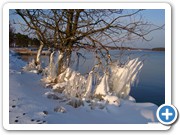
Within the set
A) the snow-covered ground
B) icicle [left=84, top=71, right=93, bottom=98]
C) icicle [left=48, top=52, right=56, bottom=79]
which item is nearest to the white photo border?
the snow-covered ground

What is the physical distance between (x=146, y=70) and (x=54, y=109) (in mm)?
763

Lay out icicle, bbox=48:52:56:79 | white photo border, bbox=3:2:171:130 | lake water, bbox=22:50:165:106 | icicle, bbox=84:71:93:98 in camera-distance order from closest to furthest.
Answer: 1. white photo border, bbox=3:2:171:130
2. lake water, bbox=22:50:165:106
3. icicle, bbox=84:71:93:98
4. icicle, bbox=48:52:56:79

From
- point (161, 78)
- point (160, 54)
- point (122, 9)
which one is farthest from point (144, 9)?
point (161, 78)

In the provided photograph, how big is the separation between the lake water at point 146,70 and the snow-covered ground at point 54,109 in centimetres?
10

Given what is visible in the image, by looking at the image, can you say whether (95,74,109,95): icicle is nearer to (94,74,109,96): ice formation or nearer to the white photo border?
(94,74,109,96): ice formation

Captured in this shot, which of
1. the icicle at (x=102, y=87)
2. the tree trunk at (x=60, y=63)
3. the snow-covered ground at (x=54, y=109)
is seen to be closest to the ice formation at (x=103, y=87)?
the icicle at (x=102, y=87)

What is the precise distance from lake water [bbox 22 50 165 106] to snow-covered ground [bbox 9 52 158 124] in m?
0.10

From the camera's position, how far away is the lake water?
228 centimetres

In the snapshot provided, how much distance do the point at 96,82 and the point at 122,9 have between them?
2.31 feet

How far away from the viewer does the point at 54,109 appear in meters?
2.30

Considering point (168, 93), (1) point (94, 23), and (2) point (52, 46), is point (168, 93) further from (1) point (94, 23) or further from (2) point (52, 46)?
(2) point (52, 46)
